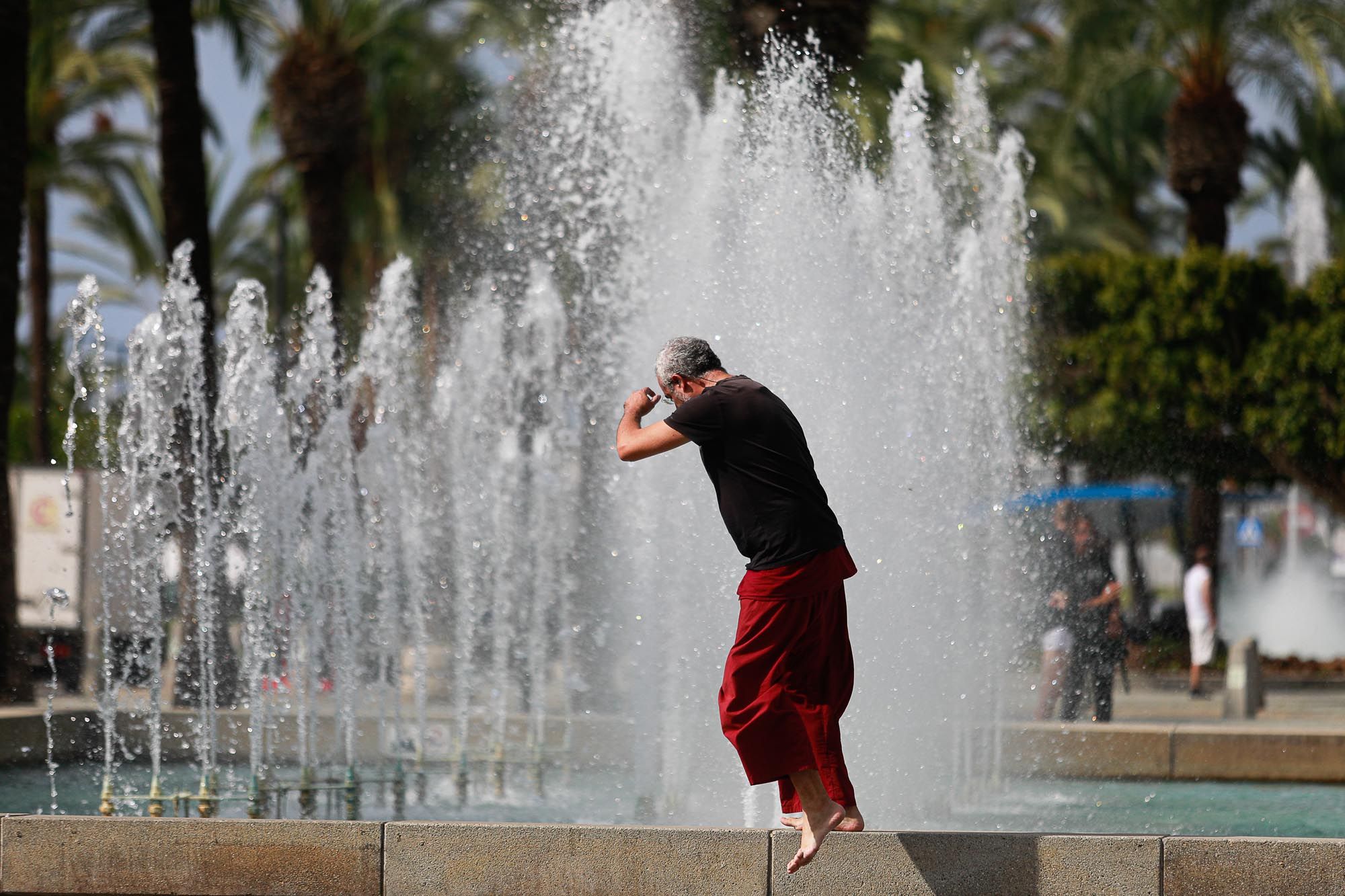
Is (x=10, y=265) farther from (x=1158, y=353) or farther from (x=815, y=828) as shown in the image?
(x=1158, y=353)

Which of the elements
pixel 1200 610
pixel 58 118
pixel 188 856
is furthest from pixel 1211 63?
pixel 188 856

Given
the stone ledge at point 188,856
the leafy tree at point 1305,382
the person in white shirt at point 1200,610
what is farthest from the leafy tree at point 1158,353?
the stone ledge at point 188,856

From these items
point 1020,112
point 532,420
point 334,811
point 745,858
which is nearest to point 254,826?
point 745,858

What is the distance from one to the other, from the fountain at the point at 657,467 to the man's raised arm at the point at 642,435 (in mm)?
2597

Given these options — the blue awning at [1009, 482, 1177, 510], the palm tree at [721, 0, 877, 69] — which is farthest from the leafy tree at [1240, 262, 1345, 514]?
the palm tree at [721, 0, 877, 69]

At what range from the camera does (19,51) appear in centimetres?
1251

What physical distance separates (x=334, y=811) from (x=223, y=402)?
13.6 ft

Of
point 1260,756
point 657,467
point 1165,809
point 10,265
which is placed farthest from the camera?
point 10,265

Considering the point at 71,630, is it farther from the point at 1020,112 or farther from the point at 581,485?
the point at 1020,112

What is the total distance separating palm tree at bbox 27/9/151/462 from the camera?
82.7 feet

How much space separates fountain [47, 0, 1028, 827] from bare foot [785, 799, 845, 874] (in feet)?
7.28

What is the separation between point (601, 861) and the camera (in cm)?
509

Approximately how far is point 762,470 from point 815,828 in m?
1.04

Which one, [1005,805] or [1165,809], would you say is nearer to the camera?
[1165,809]
